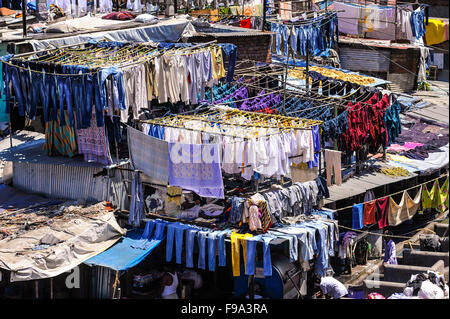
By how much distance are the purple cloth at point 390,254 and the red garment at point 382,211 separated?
2.92 feet

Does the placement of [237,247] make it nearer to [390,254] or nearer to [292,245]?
[292,245]

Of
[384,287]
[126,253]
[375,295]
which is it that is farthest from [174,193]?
[384,287]

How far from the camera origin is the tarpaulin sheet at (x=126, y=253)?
708 inches

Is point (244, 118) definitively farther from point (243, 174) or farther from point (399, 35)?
point (399, 35)

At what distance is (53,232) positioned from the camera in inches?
719

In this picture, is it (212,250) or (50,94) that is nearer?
(212,250)

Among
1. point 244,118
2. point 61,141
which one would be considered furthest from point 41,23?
point 244,118

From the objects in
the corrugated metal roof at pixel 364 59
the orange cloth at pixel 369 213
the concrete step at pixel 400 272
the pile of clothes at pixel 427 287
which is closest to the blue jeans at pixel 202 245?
the concrete step at pixel 400 272

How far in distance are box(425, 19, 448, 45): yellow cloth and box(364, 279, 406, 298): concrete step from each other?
20.7m

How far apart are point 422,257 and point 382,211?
3.01m

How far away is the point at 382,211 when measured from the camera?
22.8 m

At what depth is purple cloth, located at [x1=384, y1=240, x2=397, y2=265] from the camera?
21.5 metres

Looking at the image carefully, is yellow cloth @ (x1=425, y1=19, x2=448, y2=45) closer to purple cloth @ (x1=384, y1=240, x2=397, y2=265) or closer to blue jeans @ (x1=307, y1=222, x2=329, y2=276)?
purple cloth @ (x1=384, y1=240, x2=397, y2=265)

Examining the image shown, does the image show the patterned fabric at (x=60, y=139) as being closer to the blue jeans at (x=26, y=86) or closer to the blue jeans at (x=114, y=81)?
the blue jeans at (x=26, y=86)
